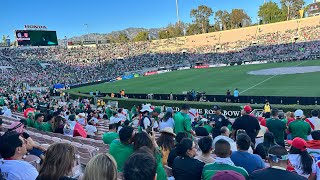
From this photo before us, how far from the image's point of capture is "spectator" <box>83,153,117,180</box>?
10.5 feet

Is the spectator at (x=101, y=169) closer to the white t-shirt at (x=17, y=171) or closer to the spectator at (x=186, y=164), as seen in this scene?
the white t-shirt at (x=17, y=171)

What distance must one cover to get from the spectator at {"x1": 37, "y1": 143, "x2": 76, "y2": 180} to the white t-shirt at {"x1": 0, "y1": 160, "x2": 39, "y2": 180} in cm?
38

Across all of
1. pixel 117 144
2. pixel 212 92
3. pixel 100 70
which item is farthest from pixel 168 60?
pixel 117 144

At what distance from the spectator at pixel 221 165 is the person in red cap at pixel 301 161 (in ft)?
4.95

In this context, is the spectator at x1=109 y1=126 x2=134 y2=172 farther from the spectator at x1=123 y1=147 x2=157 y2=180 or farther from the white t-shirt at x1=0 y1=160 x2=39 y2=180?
the spectator at x1=123 y1=147 x2=157 y2=180

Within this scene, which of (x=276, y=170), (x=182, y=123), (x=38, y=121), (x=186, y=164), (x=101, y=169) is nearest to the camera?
(x=101, y=169)

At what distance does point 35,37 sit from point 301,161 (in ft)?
281

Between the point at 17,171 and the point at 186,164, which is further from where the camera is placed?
the point at 186,164

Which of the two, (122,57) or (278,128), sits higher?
(122,57)

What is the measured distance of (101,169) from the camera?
319 cm

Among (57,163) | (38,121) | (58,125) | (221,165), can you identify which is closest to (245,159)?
(221,165)

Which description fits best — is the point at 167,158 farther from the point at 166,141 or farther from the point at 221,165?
the point at 221,165

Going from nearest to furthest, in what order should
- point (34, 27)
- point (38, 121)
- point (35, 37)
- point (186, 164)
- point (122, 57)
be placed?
point (186, 164), point (38, 121), point (35, 37), point (34, 27), point (122, 57)

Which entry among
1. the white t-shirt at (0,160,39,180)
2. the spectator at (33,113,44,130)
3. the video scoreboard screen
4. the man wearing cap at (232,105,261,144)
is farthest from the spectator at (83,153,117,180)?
the video scoreboard screen
